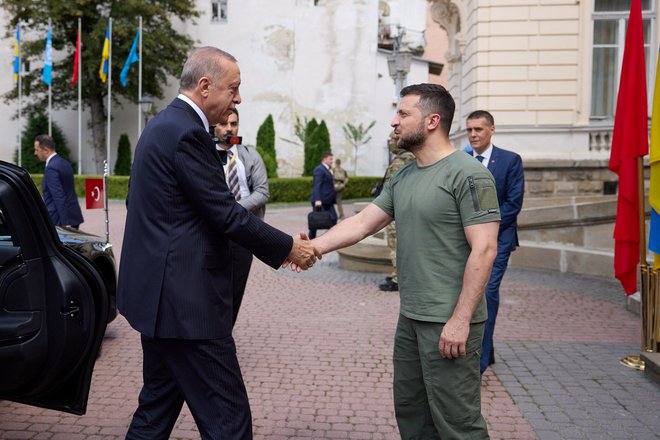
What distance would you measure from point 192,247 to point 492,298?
129 inches

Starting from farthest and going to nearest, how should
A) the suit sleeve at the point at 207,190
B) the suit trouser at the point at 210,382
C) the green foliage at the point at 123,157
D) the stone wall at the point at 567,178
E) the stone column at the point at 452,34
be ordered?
the green foliage at the point at 123,157 < the stone column at the point at 452,34 < the stone wall at the point at 567,178 < the suit trouser at the point at 210,382 < the suit sleeve at the point at 207,190

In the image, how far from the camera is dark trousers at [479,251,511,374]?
546 centimetres

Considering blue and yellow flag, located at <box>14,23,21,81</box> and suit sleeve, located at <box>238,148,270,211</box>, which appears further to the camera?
blue and yellow flag, located at <box>14,23,21,81</box>

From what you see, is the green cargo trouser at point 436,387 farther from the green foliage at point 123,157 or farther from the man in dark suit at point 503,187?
the green foliage at point 123,157

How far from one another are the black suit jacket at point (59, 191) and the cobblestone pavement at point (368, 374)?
2271mm

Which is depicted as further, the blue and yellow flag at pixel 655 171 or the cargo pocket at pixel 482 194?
the blue and yellow flag at pixel 655 171

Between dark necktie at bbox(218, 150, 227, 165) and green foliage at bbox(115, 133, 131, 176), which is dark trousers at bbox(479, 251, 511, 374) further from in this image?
green foliage at bbox(115, 133, 131, 176)

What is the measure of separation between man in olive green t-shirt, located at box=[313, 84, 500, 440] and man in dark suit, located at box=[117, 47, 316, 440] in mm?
723

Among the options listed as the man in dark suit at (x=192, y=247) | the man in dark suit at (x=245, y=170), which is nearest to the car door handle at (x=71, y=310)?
the man in dark suit at (x=192, y=247)

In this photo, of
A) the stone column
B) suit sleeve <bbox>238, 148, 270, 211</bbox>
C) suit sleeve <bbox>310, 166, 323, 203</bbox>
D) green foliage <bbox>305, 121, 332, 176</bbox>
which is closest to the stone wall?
suit sleeve <bbox>310, 166, 323, 203</bbox>

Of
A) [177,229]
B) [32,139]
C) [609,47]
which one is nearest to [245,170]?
[177,229]

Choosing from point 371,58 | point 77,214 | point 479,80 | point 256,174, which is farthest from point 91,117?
point 256,174

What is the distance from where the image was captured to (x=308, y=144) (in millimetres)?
36812

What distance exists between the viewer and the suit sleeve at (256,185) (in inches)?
213
